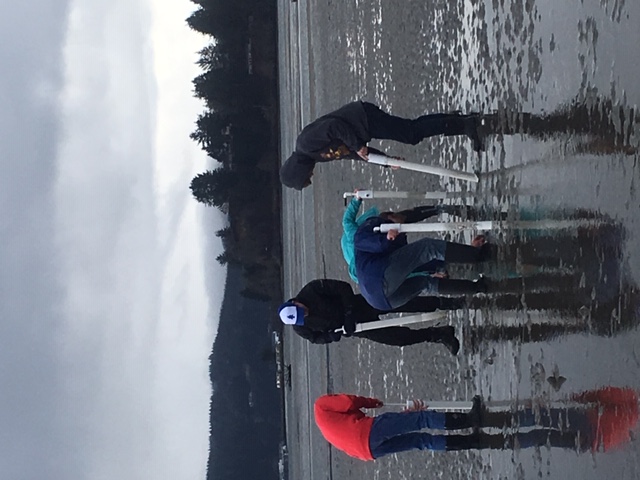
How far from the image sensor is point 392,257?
4.29 meters

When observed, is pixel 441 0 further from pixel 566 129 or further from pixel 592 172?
pixel 592 172

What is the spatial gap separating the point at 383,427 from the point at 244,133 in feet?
56.6

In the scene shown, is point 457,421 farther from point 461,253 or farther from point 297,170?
point 297,170

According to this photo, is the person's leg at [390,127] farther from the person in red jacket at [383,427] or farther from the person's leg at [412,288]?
the person in red jacket at [383,427]

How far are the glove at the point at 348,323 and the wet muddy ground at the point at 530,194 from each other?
733 millimetres

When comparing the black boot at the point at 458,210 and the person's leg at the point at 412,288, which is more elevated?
the black boot at the point at 458,210

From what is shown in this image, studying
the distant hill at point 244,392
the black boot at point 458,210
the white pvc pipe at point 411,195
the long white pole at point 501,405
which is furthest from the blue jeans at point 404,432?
the distant hill at point 244,392

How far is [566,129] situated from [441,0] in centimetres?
264

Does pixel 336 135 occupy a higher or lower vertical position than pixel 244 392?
higher

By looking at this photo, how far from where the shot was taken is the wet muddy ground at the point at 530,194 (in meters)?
2.88

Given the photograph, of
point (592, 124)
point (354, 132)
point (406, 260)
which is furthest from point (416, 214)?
point (592, 124)

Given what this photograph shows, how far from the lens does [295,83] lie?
42.2 ft

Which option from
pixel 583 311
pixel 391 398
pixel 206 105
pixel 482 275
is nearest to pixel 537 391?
pixel 583 311

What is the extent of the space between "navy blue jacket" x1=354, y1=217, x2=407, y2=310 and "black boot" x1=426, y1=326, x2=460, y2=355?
3.20 feet
